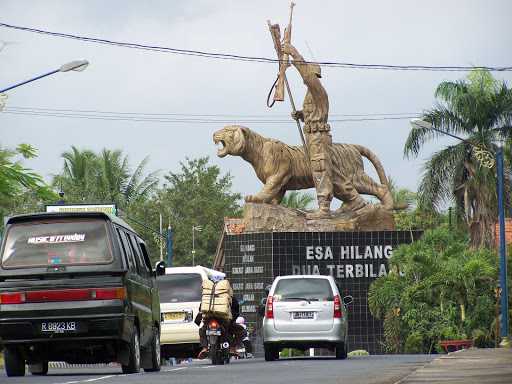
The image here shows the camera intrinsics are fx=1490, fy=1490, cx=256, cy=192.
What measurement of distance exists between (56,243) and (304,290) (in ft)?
30.1

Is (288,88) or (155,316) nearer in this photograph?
(155,316)

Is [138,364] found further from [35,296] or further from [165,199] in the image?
[165,199]

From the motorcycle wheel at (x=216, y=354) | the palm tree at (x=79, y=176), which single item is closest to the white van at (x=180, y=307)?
the motorcycle wheel at (x=216, y=354)

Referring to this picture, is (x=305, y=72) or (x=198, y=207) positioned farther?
(x=198, y=207)

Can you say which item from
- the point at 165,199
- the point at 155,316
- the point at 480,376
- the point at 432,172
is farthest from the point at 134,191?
the point at 480,376

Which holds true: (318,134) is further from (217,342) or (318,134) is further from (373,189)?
(217,342)

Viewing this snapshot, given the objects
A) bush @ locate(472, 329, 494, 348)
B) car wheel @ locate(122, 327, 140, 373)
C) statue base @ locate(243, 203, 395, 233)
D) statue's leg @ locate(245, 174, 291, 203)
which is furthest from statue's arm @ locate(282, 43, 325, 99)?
car wheel @ locate(122, 327, 140, 373)

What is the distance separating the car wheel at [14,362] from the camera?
67.4 ft

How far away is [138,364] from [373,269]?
35.1 metres

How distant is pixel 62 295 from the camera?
64.0 feet

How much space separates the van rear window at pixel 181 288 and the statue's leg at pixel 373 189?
2705 centimetres

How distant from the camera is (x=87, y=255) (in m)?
19.5

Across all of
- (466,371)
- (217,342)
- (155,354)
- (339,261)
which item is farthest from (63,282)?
(339,261)

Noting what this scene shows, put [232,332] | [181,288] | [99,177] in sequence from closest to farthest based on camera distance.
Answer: [232,332] → [181,288] → [99,177]
